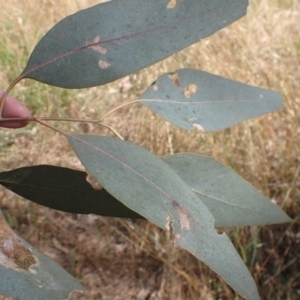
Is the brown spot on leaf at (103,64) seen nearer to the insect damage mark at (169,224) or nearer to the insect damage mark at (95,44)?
the insect damage mark at (95,44)

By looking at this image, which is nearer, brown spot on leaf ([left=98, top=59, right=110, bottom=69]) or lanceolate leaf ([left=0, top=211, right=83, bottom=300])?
lanceolate leaf ([left=0, top=211, right=83, bottom=300])

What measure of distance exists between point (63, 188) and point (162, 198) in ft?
0.60

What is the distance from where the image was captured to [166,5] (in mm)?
577

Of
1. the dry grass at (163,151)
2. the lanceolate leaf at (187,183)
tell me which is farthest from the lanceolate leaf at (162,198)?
the dry grass at (163,151)

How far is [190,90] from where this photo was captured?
66 centimetres

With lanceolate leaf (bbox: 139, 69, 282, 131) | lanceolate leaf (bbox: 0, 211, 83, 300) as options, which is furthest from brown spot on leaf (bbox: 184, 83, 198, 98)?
lanceolate leaf (bbox: 0, 211, 83, 300)

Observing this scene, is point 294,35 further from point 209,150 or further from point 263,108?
point 263,108

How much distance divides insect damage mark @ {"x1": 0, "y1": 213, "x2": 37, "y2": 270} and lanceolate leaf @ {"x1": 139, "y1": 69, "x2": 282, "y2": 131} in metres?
0.26

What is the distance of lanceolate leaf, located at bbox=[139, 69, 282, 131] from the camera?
→ 25.0 inches

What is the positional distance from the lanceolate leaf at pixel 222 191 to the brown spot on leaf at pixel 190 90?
83 millimetres

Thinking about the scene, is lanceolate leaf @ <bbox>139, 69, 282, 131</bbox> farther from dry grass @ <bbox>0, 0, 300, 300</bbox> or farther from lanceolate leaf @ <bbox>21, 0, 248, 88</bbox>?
dry grass @ <bbox>0, 0, 300, 300</bbox>

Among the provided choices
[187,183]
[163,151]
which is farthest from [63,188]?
[163,151]

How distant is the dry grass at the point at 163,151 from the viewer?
3.88 ft

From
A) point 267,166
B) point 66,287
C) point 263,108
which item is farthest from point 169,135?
point 66,287
